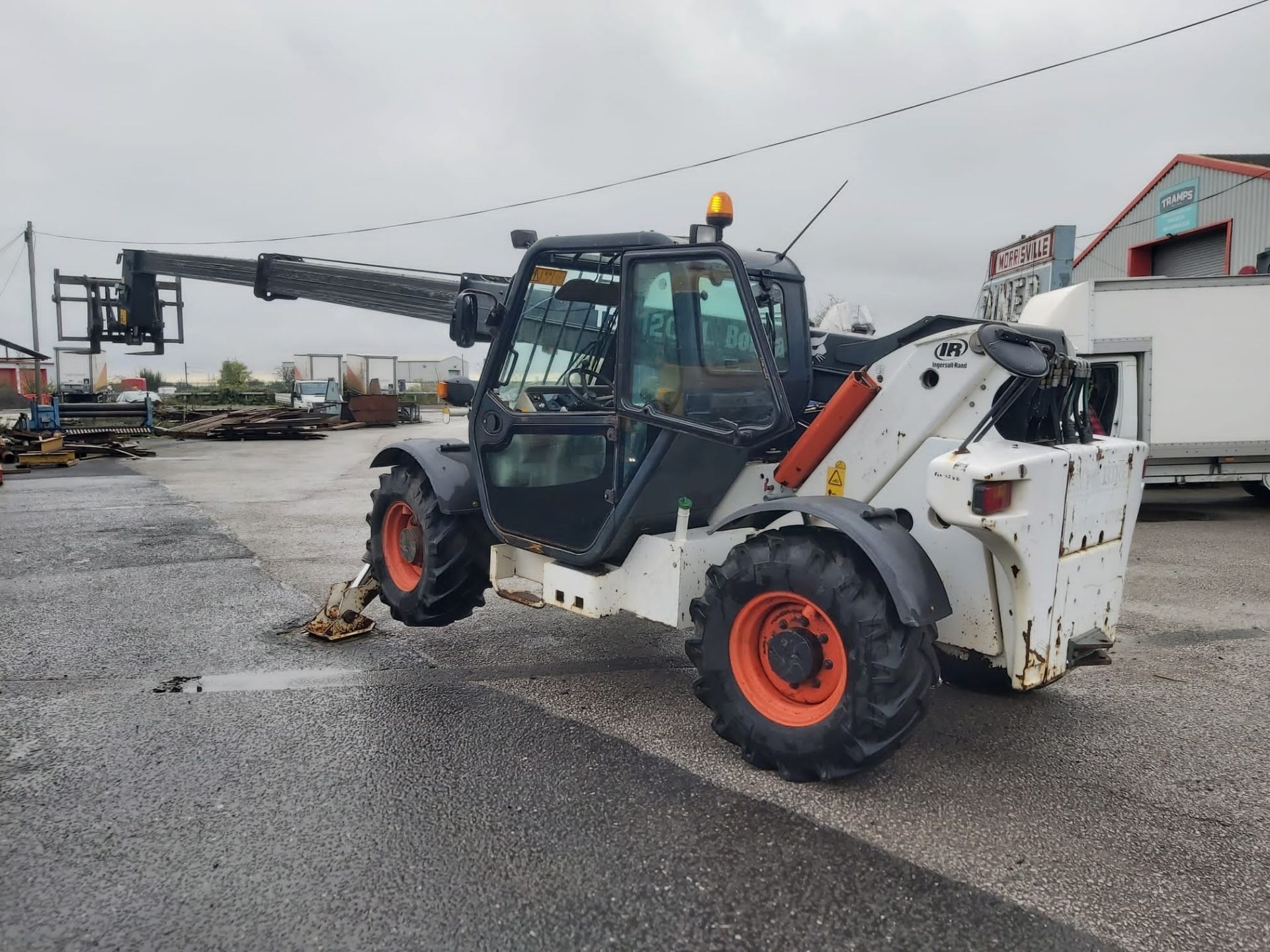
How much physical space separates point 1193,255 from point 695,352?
2347 cm

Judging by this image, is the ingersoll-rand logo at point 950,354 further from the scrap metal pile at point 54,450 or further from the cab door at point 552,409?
the scrap metal pile at point 54,450

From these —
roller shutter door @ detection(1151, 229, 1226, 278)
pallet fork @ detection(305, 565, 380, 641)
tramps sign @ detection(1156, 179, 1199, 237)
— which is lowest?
pallet fork @ detection(305, 565, 380, 641)

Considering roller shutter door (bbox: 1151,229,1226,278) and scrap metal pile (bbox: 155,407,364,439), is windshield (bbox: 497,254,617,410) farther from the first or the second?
scrap metal pile (bbox: 155,407,364,439)

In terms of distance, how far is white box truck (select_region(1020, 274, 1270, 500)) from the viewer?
10.5m

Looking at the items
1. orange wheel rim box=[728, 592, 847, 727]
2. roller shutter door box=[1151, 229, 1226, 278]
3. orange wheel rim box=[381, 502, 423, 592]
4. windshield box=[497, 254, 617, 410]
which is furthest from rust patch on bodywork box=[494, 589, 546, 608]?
roller shutter door box=[1151, 229, 1226, 278]

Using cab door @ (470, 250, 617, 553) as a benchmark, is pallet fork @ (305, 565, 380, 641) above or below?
below

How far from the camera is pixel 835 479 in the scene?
13.3 feet

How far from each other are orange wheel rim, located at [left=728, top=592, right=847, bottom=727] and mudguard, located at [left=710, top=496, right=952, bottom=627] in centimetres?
30

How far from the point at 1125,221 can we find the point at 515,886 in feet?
88.9

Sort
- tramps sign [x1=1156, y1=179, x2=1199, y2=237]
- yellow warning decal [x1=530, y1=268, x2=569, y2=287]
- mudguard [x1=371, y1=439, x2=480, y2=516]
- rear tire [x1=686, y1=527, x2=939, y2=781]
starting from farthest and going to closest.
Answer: tramps sign [x1=1156, y1=179, x2=1199, y2=237], mudguard [x1=371, y1=439, x2=480, y2=516], yellow warning decal [x1=530, y1=268, x2=569, y2=287], rear tire [x1=686, y1=527, x2=939, y2=781]

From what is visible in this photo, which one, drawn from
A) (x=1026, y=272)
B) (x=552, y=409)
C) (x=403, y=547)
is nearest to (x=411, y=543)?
(x=403, y=547)

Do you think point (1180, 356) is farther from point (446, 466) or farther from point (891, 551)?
point (446, 466)

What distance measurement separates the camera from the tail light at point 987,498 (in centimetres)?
320

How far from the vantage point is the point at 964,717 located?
4.32m
